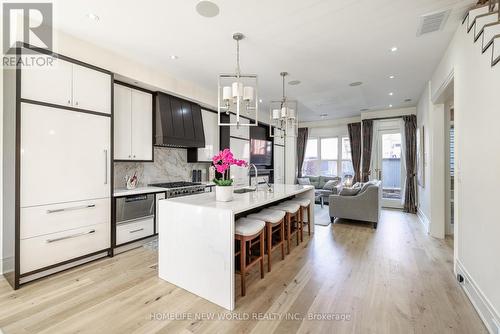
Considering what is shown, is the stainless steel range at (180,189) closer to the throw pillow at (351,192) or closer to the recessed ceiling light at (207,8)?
the recessed ceiling light at (207,8)

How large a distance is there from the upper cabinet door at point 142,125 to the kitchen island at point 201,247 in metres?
1.63

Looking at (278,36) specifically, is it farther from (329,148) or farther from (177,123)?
(329,148)

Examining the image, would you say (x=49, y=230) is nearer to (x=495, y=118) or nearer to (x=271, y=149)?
(x=495, y=118)

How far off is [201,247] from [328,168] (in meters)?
6.54

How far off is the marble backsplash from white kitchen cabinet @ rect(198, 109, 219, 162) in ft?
1.19

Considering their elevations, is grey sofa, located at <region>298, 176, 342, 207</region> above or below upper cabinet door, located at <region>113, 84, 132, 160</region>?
below

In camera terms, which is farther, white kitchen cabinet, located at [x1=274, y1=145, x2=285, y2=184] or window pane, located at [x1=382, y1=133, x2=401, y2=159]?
white kitchen cabinet, located at [x1=274, y1=145, x2=285, y2=184]

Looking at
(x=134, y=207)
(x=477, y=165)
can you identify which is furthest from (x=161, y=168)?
(x=477, y=165)

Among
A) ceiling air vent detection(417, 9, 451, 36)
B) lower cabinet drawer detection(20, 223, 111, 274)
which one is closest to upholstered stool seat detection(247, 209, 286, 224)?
lower cabinet drawer detection(20, 223, 111, 274)

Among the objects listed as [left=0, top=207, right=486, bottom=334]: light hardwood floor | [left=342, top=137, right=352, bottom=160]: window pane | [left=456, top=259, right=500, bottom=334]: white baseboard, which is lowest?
[left=0, top=207, right=486, bottom=334]: light hardwood floor

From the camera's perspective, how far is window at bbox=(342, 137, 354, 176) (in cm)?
733

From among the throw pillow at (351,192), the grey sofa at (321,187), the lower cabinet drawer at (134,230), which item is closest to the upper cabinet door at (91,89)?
the lower cabinet drawer at (134,230)

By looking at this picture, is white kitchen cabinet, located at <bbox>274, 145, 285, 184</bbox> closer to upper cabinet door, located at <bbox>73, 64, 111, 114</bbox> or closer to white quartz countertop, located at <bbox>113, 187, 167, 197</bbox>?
white quartz countertop, located at <bbox>113, 187, 167, 197</bbox>
